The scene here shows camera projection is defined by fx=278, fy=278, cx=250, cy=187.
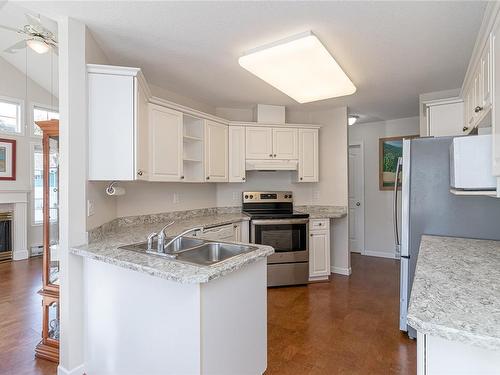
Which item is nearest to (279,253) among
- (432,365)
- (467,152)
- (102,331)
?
(102,331)

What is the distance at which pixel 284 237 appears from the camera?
138 inches

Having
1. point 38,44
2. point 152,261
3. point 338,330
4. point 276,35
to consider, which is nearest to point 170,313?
point 152,261

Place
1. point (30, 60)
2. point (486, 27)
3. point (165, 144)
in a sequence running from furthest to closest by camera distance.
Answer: point (30, 60) < point (165, 144) < point (486, 27)

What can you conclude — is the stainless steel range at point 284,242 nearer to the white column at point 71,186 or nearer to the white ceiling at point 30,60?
the white column at point 71,186

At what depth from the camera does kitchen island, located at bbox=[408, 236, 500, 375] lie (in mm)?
771

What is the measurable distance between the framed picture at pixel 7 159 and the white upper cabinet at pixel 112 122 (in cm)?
423

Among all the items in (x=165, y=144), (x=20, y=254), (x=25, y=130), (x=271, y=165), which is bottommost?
(x=20, y=254)

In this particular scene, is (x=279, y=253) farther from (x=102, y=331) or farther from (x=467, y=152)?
(x=467, y=152)

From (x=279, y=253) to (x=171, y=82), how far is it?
7.80 ft

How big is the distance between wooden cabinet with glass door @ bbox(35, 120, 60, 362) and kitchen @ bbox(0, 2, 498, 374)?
0.29 metres

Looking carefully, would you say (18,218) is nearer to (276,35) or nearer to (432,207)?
(276,35)

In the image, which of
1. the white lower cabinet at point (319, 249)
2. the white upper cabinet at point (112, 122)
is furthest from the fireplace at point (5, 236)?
the white lower cabinet at point (319, 249)

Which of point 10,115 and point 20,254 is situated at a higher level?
point 10,115

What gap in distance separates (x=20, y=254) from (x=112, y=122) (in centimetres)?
456
